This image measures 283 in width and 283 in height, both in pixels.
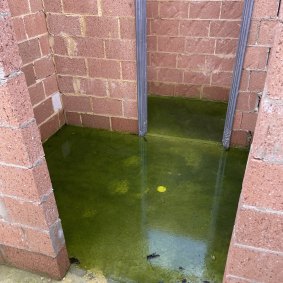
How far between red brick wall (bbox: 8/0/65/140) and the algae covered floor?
26 centimetres

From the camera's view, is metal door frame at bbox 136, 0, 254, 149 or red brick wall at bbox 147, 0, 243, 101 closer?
metal door frame at bbox 136, 0, 254, 149

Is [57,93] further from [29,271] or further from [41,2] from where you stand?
[29,271]

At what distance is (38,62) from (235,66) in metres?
2.00

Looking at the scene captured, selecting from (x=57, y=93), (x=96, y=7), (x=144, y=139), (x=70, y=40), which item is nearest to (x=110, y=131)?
(x=144, y=139)

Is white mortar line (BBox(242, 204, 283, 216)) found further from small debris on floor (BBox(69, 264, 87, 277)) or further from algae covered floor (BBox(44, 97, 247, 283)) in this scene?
small debris on floor (BBox(69, 264, 87, 277))

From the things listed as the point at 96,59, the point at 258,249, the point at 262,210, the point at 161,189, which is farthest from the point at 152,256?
the point at 96,59

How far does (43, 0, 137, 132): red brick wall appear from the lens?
9.77 ft

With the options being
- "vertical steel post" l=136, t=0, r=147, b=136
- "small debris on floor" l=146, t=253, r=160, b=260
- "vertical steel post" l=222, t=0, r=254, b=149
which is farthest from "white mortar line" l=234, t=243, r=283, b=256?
"vertical steel post" l=136, t=0, r=147, b=136

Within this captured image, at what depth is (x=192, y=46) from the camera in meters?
4.03

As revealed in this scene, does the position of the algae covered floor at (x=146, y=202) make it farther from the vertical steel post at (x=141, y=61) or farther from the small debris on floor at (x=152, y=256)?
the vertical steel post at (x=141, y=61)

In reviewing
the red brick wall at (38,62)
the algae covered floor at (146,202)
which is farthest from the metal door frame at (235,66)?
the red brick wall at (38,62)

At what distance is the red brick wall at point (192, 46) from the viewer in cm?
377

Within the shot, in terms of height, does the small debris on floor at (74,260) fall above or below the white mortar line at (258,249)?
below

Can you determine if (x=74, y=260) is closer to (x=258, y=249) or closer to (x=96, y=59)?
(x=258, y=249)
